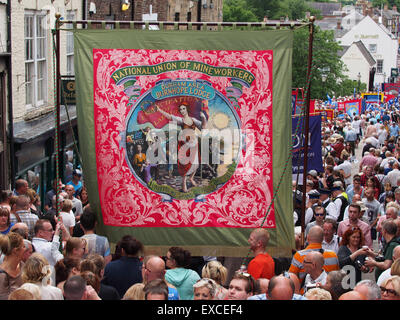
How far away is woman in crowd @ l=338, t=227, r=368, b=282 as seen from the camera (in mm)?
8961

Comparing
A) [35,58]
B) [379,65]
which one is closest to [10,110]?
[35,58]

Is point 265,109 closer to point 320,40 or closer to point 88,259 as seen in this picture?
point 88,259

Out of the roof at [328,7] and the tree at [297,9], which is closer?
the tree at [297,9]

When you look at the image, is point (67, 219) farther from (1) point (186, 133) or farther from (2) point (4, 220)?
(1) point (186, 133)

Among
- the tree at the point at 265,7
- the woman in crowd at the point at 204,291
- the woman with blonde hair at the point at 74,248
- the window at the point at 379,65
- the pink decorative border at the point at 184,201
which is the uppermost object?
the tree at the point at 265,7

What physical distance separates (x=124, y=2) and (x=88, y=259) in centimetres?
2026

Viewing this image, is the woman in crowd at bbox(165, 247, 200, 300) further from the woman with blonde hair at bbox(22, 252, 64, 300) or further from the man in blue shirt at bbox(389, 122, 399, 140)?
the man in blue shirt at bbox(389, 122, 399, 140)

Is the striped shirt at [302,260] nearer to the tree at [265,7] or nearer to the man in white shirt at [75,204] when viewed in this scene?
the man in white shirt at [75,204]

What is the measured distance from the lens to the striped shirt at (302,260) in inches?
328

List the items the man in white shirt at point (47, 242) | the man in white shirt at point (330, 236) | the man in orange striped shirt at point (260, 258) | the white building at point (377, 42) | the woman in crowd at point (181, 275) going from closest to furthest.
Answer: the woman in crowd at point (181, 275), the man in orange striped shirt at point (260, 258), the man in white shirt at point (47, 242), the man in white shirt at point (330, 236), the white building at point (377, 42)

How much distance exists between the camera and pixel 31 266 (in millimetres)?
6355

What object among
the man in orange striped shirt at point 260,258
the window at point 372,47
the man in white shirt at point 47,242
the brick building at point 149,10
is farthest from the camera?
the window at point 372,47

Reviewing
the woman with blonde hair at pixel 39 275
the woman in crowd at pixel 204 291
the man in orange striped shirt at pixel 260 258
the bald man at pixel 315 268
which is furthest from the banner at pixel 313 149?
the woman with blonde hair at pixel 39 275

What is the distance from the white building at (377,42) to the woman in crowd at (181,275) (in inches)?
3688
